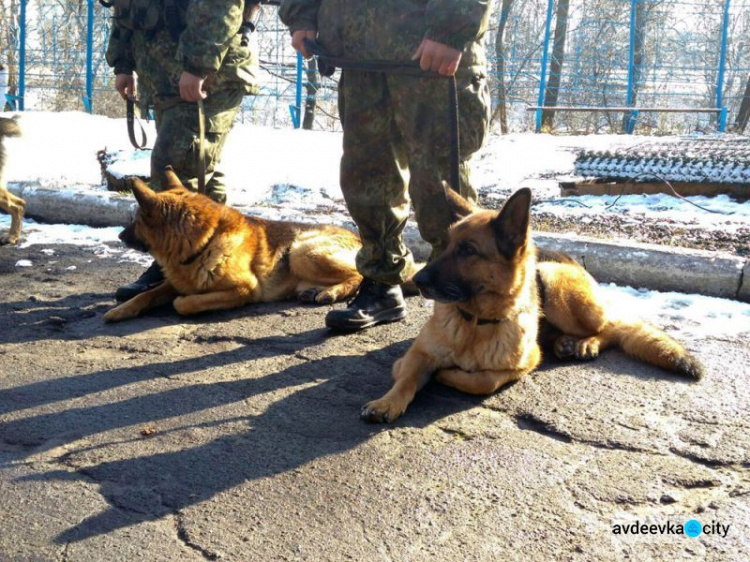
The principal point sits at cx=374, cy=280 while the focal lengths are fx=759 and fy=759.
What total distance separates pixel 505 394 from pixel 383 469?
988mm

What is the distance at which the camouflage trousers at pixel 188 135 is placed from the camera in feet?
16.9

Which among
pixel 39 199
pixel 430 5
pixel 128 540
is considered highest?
pixel 430 5

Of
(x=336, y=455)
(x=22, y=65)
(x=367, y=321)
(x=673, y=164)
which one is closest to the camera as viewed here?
(x=336, y=455)

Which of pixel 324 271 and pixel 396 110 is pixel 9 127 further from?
pixel 396 110

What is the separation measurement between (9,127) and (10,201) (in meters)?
0.74

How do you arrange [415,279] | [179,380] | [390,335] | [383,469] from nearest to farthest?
1. [383,469]
2. [415,279]
3. [179,380]
4. [390,335]

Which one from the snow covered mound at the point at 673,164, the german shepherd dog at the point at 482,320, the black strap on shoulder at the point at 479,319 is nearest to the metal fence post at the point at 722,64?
the snow covered mound at the point at 673,164

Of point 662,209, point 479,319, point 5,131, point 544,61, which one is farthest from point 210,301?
point 544,61

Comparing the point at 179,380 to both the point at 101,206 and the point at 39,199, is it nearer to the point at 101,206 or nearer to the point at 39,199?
the point at 101,206

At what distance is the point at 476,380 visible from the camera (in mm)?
3521

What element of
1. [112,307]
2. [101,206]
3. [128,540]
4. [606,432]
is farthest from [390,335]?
[101,206]

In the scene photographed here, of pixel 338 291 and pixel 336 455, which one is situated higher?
pixel 338 291

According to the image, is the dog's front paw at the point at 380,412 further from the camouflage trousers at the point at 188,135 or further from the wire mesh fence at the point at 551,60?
the wire mesh fence at the point at 551,60

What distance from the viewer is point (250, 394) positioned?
3557 millimetres
